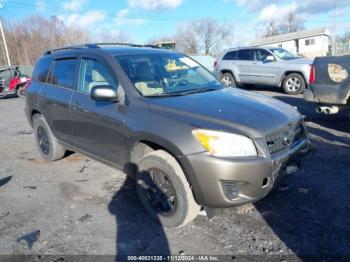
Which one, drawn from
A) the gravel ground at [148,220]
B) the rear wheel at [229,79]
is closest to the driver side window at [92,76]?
the gravel ground at [148,220]

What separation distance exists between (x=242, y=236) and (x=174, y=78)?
6.65ft

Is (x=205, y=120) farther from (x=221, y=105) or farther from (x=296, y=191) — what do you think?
(x=296, y=191)

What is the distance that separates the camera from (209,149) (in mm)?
3010

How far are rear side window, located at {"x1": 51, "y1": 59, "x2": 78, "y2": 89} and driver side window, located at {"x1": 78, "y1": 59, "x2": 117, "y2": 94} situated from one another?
0.73ft

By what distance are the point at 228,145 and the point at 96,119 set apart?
181 cm

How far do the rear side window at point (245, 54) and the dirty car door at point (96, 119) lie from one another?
9924mm

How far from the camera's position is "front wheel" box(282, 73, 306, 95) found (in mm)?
11531

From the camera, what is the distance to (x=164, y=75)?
412 cm

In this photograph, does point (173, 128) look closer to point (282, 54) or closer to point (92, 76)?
point (92, 76)

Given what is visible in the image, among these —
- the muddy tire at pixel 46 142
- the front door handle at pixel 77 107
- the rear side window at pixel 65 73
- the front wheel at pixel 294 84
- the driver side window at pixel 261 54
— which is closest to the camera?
the front door handle at pixel 77 107

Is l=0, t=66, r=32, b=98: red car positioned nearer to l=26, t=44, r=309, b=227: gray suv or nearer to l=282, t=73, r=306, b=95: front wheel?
l=282, t=73, r=306, b=95: front wheel

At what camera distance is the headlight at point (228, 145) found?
9.84 feet

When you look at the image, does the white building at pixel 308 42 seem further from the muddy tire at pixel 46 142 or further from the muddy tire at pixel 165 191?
the muddy tire at pixel 165 191

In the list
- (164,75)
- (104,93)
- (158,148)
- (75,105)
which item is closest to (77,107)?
(75,105)
